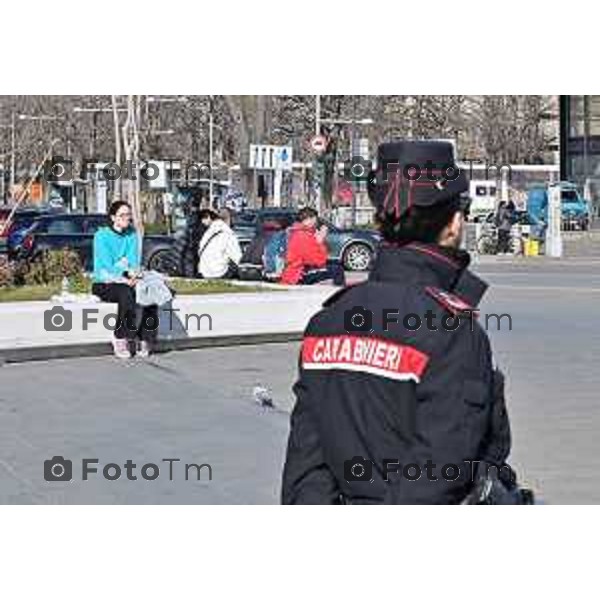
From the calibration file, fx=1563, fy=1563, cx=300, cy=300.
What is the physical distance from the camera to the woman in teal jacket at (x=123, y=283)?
622 inches

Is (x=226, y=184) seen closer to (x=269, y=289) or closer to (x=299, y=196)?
(x=299, y=196)

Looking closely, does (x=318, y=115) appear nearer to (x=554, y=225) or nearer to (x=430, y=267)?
(x=554, y=225)

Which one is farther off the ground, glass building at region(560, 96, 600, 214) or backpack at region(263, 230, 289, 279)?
glass building at region(560, 96, 600, 214)

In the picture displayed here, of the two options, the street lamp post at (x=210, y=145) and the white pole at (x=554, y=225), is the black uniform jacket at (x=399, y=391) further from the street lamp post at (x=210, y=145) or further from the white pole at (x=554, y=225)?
the street lamp post at (x=210, y=145)

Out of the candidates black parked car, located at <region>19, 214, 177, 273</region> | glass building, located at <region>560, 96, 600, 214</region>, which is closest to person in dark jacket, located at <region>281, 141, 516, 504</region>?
black parked car, located at <region>19, 214, 177, 273</region>

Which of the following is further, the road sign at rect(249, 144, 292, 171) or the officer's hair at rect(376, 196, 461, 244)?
the road sign at rect(249, 144, 292, 171)

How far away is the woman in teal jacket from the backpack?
6.67m

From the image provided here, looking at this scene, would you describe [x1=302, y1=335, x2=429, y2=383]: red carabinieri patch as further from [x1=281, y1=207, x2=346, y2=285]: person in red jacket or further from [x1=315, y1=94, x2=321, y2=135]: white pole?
[x1=315, y1=94, x2=321, y2=135]: white pole

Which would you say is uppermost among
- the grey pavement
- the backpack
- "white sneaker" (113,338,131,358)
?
the backpack

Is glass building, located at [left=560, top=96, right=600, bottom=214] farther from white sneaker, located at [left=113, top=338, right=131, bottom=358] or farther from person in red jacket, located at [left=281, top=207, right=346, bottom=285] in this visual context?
white sneaker, located at [left=113, top=338, right=131, bottom=358]

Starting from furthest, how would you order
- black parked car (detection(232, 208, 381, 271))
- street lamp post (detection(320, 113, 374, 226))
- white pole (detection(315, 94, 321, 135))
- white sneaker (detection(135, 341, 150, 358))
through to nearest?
street lamp post (detection(320, 113, 374, 226)), white pole (detection(315, 94, 321, 135)), black parked car (detection(232, 208, 381, 271)), white sneaker (detection(135, 341, 150, 358))

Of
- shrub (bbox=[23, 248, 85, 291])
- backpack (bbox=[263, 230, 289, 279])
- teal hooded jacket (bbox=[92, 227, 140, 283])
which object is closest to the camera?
teal hooded jacket (bbox=[92, 227, 140, 283])

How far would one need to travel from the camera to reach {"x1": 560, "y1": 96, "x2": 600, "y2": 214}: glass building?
67.8 meters

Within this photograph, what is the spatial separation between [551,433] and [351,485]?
7.79 m
